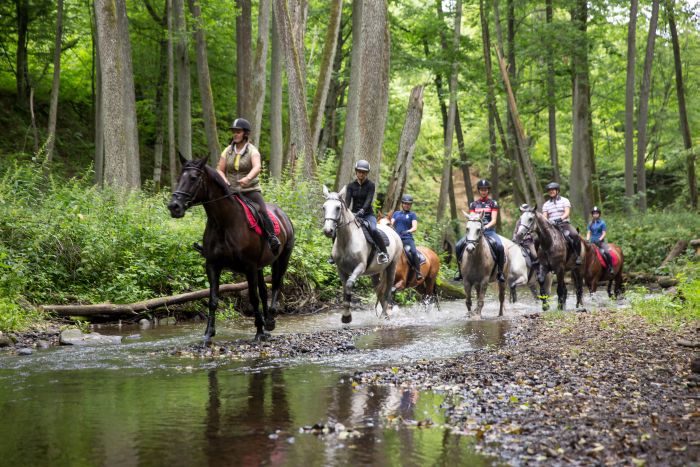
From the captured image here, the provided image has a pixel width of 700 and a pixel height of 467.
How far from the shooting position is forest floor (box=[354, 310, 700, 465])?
5293 millimetres

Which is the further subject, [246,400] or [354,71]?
[354,71]

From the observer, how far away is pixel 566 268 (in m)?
19.1

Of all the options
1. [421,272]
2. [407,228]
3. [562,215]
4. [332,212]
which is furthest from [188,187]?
[562,215]

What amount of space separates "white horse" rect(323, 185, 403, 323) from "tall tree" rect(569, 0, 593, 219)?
20057mm

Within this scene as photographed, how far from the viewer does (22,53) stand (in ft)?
102

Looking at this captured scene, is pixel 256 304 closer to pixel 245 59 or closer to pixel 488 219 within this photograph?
pixel 488 219

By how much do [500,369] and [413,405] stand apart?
6.54ft

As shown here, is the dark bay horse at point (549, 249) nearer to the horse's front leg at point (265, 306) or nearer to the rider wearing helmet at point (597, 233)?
the rider wearing helmet at point (597, 233)

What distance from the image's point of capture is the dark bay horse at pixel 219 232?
35.2 ft

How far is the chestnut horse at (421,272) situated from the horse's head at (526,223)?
2.70m

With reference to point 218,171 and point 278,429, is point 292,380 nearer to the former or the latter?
point 278,429

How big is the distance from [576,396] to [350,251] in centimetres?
838

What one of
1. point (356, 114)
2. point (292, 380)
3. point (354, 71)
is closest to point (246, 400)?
point (292, 380)

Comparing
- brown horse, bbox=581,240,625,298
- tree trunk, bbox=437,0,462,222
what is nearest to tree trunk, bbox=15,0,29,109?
tree trunk, bbox=437,0,462,222
